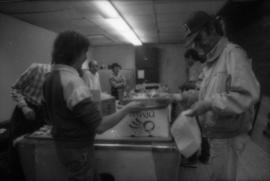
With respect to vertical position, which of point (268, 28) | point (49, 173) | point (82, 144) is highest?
point (268, 28)

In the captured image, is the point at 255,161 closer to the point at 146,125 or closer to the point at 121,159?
the point at 146,125

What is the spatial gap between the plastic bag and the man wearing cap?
6cm

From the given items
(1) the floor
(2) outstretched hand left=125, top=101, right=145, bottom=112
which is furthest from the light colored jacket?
(1) the floor

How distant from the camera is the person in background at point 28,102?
5.71 feet

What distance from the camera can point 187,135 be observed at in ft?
3.84

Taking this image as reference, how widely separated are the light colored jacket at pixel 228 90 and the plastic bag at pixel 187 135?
147 millimetres

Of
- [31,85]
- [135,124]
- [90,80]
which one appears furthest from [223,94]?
[90,80]

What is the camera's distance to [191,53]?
10.9 feet

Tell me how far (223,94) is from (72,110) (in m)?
0.81

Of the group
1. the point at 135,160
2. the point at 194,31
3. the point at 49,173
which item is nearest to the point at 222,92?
the point at 194,31

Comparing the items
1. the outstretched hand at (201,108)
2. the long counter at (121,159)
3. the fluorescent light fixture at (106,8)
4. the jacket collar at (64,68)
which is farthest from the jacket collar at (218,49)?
the fluorescent light fixture at (106,8)

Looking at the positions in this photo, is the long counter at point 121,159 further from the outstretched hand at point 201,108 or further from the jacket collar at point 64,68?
the jacket collar at point 64,68

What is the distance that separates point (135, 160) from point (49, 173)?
59 centimetres

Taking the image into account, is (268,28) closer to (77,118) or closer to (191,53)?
(191,53)
